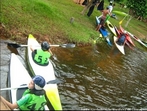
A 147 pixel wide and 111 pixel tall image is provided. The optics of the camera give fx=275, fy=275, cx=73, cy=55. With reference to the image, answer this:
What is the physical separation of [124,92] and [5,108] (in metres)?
6.72

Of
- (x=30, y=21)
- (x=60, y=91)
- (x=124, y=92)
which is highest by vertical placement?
(x=30, y=21)

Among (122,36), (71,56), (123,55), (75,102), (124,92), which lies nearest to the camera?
(75,102)

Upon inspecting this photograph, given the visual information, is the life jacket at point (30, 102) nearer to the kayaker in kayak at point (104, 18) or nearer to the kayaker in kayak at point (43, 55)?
the kayaker in kayak at point (43, 55)

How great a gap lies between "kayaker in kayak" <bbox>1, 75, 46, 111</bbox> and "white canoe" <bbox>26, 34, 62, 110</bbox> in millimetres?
1596

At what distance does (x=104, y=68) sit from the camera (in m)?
14.1

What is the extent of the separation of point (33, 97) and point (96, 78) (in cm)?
593

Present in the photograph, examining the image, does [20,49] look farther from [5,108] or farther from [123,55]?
[123,55]

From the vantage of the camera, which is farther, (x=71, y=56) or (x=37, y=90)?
(x=71, y=56)

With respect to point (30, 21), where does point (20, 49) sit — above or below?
below

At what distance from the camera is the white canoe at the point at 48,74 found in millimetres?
8703

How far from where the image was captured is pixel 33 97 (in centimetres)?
688

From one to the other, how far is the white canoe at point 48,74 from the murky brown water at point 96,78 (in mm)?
569

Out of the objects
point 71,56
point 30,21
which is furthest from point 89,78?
point 30,21

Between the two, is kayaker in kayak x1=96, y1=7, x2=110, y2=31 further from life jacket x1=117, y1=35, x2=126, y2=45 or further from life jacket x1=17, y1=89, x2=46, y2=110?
life jacket x1=17, y1=89, x2=46, y2=110
